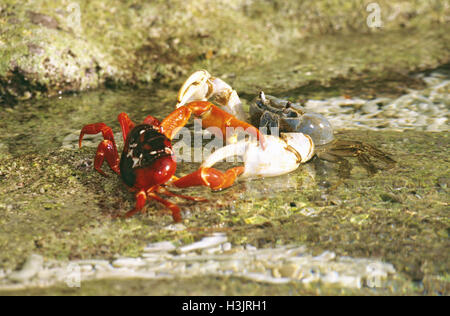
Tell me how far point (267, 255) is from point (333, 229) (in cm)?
34

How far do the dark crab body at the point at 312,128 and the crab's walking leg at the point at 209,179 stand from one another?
20.5 inches

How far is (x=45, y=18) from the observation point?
4.11 meters

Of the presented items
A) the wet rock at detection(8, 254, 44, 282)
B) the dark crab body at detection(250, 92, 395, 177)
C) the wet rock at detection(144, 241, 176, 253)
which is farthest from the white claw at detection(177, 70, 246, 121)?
the wet rock at detection(8, 254, 44, 282)

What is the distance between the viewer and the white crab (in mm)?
2434

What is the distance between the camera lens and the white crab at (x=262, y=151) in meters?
2.43

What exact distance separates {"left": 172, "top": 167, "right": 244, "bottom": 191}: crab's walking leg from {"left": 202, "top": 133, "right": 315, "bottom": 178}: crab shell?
0.08 m

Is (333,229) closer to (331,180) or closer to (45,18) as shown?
(331,180)

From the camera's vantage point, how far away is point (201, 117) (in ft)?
9.00

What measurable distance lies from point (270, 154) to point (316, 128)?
1.63 feet

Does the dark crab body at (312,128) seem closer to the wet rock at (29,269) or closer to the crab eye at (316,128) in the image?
the crab eye at (316,128)

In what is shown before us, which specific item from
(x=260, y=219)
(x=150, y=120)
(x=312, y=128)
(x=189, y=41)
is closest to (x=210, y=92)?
(x=150, y=120)

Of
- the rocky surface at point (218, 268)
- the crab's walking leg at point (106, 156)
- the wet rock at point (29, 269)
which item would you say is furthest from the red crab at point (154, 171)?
the wet rock at point (29, 269)

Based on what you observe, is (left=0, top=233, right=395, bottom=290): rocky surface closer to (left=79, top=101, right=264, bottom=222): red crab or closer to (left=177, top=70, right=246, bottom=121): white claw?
(left=79, top=101, right=264, bottom=222): red crab
